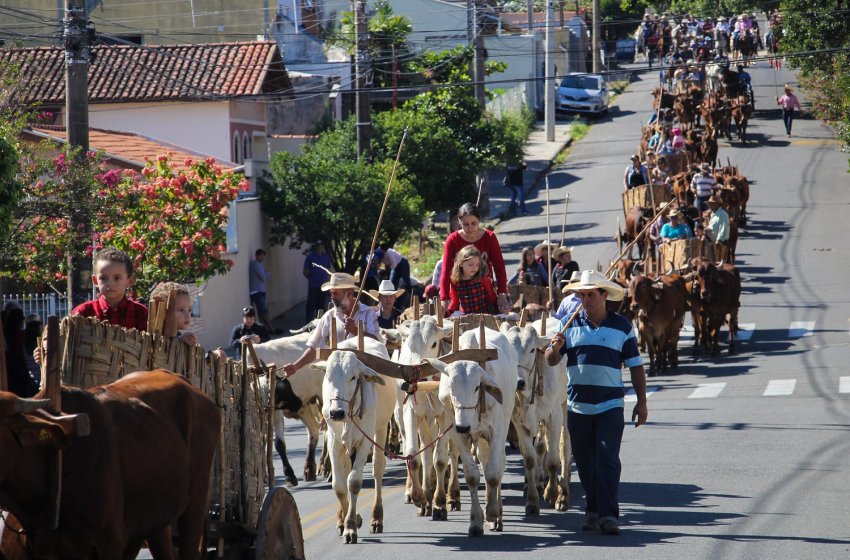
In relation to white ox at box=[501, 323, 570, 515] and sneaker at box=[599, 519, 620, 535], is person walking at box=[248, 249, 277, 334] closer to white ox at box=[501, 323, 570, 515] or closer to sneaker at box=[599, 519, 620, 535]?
white ox at box=[501, 323, 570, 515]

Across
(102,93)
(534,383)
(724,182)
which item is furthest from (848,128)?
(534,383)

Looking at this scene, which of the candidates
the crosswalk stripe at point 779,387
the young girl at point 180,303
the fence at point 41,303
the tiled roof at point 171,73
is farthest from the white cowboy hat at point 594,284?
the tiled roof at point 171,73

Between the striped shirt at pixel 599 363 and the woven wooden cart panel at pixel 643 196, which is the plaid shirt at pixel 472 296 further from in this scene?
the woven wooden cart panel at pixel 643 196

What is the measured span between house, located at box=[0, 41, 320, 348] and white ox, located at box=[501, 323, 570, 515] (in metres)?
18.8

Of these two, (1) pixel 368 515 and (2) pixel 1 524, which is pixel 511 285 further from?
(2) pixel 1 524

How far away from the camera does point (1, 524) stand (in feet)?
21.3

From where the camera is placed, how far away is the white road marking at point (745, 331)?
26.7 meters

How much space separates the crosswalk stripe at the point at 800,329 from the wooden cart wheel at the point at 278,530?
1962cm

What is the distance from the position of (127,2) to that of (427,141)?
19.4m

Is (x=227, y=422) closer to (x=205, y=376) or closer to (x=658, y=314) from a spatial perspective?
(x=205, y=376)

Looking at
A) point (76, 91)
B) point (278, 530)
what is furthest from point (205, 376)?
point (76, 91)

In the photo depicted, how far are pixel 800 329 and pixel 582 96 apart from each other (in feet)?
121

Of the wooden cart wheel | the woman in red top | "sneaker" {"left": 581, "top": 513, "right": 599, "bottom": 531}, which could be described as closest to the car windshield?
the woman in red top

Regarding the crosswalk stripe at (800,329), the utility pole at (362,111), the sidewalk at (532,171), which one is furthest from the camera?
the sidewalk at (532,171)
